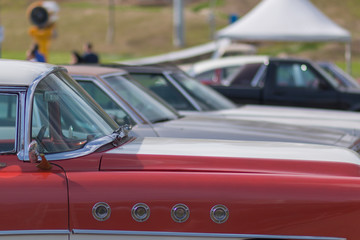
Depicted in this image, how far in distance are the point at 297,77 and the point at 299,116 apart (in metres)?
4.65

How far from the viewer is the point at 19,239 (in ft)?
10.5

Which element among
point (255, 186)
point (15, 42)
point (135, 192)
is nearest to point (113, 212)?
point (135, 192)

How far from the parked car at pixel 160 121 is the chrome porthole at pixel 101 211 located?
2585mm

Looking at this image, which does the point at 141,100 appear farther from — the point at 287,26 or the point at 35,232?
the point at 287,26

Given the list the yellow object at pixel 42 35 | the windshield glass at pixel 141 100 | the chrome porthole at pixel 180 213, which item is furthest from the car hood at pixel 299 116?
the yellow object at pixel 42 35

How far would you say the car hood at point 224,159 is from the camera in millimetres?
3469

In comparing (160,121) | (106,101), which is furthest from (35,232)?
(160,121)

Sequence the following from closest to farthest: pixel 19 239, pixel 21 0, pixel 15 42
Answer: pixel 19 239 < pixel 15 42 < pixel 21 0

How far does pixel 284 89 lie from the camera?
40.1 ft

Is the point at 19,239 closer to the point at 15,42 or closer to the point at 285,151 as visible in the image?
the point at 285,151

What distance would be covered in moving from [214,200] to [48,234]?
0.76 m

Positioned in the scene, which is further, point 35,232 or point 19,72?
point 19,72

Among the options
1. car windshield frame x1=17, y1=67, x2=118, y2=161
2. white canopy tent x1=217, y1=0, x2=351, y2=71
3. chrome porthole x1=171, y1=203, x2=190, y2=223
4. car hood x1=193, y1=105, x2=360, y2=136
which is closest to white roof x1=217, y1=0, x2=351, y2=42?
white canopy tent x1=217, y1=0, x2=351, y2=71

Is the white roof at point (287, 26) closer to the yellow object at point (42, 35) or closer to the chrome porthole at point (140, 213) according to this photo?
the yellow object at point (42, 35)
